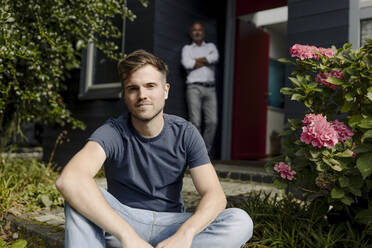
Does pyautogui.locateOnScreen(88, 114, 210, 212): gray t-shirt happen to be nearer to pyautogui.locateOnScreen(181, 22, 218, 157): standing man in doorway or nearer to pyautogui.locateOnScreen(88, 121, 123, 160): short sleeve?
pyautogui.locateOnScreen(88, 121, 123, 160): short sleeve

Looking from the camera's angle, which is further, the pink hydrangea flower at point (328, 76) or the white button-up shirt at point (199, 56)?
the white button-up shirt at point (199, 56)

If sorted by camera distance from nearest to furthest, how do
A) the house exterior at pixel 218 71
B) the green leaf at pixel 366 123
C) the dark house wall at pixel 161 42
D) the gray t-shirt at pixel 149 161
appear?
the green leaf at pixel 366 123, the gray t-shirt at pixel 149 161, the dark house wall at pixel 161 42, the house exterior at pixel 218 71

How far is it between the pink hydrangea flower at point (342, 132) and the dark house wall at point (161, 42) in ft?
10.2

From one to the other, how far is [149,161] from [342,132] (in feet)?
3.70

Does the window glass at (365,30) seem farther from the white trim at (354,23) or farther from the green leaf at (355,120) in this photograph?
the green leaf at (355,120)

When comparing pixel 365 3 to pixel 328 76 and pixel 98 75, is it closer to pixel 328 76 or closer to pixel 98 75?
pixel 328 76

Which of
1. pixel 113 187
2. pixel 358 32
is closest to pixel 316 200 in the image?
pixel 113 187

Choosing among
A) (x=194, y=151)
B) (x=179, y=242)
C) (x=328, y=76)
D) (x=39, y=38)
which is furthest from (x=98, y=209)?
(x=39, y=38)

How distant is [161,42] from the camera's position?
16.2ft

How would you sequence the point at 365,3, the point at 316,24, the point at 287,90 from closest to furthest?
the point at 287,90
the point at 365,3
the point at 316,24

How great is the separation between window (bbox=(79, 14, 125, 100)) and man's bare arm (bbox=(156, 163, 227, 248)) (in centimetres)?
360

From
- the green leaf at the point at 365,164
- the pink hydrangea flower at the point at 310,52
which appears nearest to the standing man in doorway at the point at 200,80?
the pink hydrangea flower at the point at 310,52

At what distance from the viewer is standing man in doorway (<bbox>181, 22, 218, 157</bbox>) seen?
4.96 metres

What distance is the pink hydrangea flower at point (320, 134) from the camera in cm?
190
